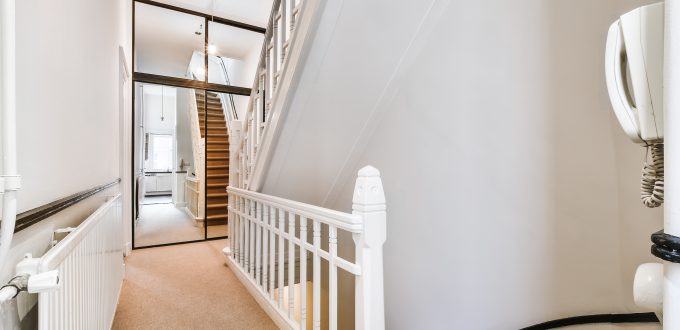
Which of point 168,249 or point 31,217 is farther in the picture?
point 168,249

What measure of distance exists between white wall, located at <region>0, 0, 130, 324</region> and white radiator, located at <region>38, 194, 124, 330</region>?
0.08 meters

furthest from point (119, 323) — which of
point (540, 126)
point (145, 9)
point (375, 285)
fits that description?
point (145, 9)

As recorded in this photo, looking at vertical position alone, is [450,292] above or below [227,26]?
below

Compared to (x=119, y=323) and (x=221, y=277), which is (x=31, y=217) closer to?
(x=119, y=323)

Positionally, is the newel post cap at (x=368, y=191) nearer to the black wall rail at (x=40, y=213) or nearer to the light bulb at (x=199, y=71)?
the black wall rail at (x=40, y=213)

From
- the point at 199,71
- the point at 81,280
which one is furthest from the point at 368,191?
the point at 199,71

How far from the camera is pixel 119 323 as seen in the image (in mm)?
1904

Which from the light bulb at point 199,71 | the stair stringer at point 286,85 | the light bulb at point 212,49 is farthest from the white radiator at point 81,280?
the light bulb at point 212,49

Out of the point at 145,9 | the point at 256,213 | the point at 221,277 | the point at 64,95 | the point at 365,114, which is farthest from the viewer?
Answer: the point at 145,9

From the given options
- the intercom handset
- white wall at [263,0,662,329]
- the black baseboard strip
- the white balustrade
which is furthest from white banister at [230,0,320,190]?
the black baseboard strip

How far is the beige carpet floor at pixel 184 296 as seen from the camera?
193 centimetres

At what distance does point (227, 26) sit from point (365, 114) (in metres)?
3.09

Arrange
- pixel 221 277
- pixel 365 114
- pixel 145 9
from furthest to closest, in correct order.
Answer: pixel 145 9, pixel 221 277, pixel 365 114

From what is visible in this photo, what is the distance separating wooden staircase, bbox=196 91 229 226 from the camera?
4.06 metres
